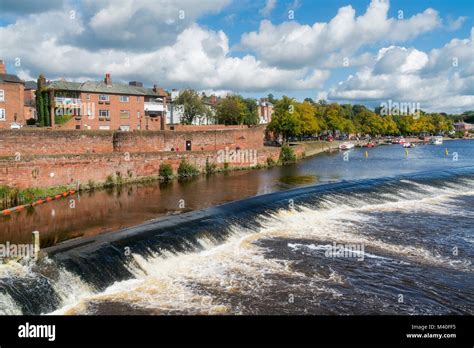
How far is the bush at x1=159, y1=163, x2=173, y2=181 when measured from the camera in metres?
40.0

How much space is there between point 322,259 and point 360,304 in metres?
3.81

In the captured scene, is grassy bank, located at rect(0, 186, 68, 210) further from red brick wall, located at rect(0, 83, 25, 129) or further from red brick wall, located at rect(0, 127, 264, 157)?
red brick wall, located at rect(0, 83, 25, 129)

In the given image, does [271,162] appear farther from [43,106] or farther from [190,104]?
[43,106]

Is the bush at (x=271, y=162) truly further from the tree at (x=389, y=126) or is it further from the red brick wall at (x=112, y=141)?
the tree at (x=389, y=126)

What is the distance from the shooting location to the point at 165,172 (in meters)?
40.2

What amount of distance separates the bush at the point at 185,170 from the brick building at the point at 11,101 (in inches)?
726

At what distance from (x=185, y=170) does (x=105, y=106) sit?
1741 cm

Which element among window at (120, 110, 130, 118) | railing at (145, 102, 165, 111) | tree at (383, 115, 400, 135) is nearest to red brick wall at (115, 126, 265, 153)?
window at (120, 110, 130, 118)

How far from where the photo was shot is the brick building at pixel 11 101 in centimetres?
4584

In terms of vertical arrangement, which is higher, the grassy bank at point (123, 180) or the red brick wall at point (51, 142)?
the red brick wall at point (51, 142)

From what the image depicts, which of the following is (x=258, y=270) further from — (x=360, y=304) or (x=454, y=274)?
(x=454, y=274)
